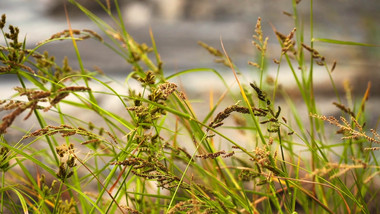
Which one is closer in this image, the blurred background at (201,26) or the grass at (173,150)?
the grass at (173,150)

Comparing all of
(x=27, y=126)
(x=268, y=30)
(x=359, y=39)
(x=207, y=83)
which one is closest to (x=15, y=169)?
(x=27, y=126)

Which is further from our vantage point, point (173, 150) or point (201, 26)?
point (201, 26)

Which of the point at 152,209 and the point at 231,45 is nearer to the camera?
the point at 152,209

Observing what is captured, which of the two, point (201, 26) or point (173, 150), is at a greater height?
point (201, 26)

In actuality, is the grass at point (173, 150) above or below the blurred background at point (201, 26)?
below

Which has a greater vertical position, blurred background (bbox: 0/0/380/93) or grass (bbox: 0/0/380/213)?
blurred background (bbox: 0/0/380/93)

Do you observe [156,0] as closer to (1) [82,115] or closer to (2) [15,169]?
(1) [82,115]

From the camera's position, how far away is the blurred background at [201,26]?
11.6 feet

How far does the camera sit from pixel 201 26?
13.3 ft

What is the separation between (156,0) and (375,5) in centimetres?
189

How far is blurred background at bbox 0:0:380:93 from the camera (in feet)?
11.6

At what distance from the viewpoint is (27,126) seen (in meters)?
2.57

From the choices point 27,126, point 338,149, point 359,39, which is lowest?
point 338,149

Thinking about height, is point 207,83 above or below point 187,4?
below
